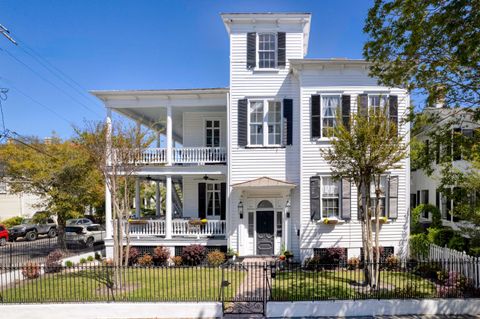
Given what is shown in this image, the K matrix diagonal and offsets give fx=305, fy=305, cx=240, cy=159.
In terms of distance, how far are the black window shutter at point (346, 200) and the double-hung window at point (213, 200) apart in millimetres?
6558

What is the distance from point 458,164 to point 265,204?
1040 centimetres

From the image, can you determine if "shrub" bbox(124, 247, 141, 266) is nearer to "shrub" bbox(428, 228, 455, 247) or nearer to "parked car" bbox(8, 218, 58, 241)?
"shrub" bbox(428, 228, 455, 247)

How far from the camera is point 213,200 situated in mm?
16750

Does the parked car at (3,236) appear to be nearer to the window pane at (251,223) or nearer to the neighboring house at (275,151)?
the neighboring house at (275,151)

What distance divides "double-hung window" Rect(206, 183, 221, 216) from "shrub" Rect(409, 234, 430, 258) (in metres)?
9.38

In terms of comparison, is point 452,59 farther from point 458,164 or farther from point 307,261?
point 458,164

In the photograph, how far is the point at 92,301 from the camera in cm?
848

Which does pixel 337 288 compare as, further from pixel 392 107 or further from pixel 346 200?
pixel 392 107

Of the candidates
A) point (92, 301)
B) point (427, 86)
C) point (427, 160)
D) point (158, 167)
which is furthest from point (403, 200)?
point (92, 301)

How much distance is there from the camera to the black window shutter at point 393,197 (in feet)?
44.5

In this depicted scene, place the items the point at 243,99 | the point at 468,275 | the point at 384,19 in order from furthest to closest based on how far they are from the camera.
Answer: the point at 243,99
the point at 468,275
the point at 384,19

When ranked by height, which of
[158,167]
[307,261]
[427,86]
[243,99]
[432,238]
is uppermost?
[243,99]

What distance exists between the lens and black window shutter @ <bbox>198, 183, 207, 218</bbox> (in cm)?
1664

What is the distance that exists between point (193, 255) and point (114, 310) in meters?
5.30
